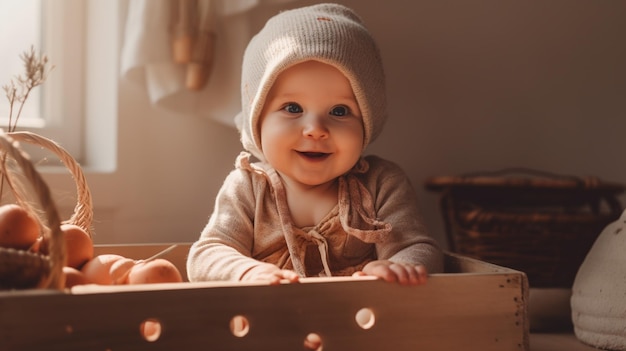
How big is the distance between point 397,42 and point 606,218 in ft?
1.94

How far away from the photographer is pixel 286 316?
2.41 ft

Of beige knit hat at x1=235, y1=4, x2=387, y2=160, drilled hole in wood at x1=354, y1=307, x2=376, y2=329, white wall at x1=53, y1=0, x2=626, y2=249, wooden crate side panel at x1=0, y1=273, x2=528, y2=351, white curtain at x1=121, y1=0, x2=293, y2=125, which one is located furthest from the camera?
white wall at x1=53, y1=0, x2=626, y2=249

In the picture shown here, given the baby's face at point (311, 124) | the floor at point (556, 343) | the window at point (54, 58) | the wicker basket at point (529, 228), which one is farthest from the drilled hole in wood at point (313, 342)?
the window at point (54, 58)

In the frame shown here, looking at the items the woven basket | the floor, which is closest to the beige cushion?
the floor

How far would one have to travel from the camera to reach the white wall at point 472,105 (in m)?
1.34

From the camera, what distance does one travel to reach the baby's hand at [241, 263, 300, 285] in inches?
29.5

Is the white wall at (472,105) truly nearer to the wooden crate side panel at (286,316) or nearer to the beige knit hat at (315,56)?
the beige knit hat at (315,56)

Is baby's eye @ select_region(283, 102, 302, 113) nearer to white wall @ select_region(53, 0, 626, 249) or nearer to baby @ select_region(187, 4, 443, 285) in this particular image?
baby @ select_region(187, 4, 443, 285)

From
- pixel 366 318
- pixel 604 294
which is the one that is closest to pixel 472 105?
pixel 604 294

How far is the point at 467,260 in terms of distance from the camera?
0.97 meters

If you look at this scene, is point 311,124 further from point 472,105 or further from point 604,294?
point 472,105

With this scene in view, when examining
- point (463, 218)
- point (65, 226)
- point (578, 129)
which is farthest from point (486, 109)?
point (65, 226)

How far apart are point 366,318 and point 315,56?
1.27 feet

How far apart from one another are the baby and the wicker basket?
0.90ft
